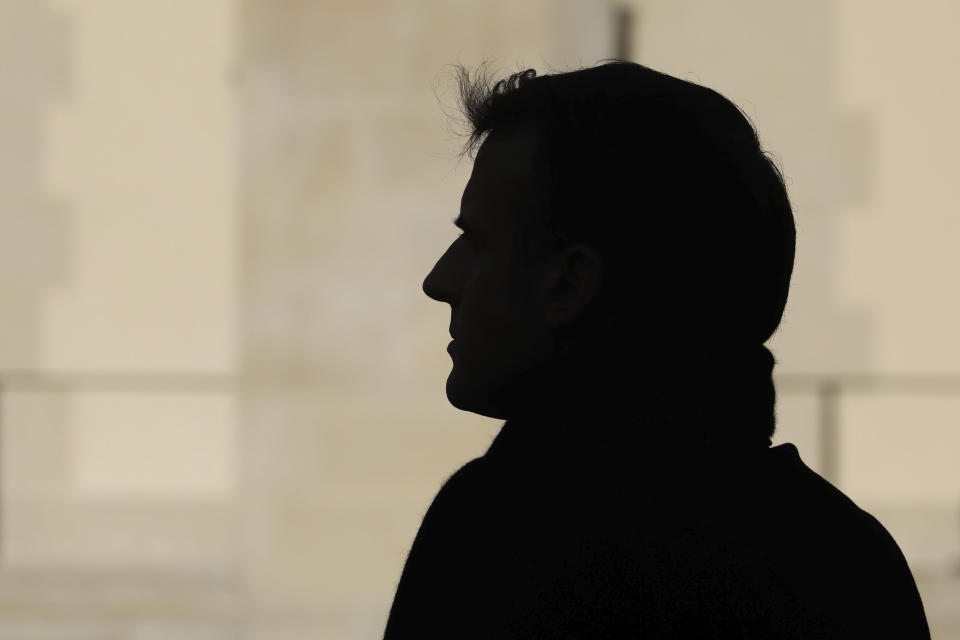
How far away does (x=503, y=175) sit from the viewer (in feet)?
3.59

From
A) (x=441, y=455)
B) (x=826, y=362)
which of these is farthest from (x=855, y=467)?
(x=441, y=455)

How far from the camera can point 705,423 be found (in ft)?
3.47

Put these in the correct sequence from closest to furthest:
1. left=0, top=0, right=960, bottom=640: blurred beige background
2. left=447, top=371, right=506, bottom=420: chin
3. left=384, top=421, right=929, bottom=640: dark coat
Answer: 1. left=384, top=421, right=929, bottom=640: dark coat
2. left=447, top=371, right=506, bottom=420: chin
3. left=0, top=0, right=960, bottom=640: blurred beige background

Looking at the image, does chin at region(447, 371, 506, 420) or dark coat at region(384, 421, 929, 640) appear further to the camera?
chin at region(447, 371, 506, 420)

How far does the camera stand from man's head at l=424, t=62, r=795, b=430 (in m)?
1.04

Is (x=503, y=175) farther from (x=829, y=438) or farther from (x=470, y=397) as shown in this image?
(x=829, y=438)

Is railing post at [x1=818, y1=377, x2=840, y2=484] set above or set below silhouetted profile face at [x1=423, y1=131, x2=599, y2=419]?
below

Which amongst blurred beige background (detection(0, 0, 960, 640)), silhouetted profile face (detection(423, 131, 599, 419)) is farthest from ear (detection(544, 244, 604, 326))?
blurred beige background (detection(0, 0, 960, 640))

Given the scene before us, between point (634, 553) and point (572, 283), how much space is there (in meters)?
0.18

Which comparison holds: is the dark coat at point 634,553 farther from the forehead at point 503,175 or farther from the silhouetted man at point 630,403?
the forehead at point 503,175

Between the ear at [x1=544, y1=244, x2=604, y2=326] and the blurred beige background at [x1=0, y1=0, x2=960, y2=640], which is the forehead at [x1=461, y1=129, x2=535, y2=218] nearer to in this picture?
the ear at [x1=544, y1=244, x2=604, y2=326]

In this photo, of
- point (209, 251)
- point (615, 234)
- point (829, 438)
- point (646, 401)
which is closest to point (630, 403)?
point (646, 401)

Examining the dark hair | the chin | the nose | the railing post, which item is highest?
the dark hair

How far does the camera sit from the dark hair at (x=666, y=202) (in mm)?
1040
